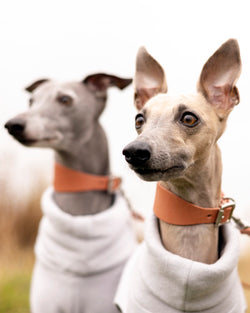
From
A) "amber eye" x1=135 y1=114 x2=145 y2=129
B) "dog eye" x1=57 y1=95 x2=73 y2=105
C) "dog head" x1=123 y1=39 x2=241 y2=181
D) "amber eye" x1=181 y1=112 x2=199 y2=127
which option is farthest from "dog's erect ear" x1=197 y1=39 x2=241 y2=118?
"dog eye" x1=57 y1=95 x2=73 y2=105

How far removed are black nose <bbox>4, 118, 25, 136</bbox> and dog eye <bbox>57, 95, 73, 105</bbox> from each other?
10.7 inches

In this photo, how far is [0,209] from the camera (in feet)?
12.5

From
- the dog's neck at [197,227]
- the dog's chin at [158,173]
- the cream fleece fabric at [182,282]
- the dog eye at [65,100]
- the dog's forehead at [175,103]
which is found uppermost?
the dog's forehead at [175,103]

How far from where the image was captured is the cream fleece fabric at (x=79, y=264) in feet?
6.91

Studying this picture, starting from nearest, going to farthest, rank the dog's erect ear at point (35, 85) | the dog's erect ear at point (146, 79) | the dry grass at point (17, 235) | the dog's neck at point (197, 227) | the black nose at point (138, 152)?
the black nose at point (138, 152)
the dog's neck at point (197, 227)
the dog's erect ear at point (146, 79)
the dog's erect ear at point (35, 85)
the dry grass at point (17, 235)

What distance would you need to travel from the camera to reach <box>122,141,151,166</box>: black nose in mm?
1261

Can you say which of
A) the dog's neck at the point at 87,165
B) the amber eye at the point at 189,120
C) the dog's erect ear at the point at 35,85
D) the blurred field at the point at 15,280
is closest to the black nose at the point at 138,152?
the amber eye at the point at 189,120

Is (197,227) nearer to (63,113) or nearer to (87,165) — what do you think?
(87,165)

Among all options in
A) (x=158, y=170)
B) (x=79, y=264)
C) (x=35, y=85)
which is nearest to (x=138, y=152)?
(x=158, y=170)

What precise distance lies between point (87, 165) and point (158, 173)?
41.5 inches

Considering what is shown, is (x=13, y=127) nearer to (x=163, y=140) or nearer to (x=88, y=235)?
(x=88, y=235)

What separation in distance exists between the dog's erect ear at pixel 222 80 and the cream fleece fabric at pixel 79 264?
95cm

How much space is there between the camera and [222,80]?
5.11 ft

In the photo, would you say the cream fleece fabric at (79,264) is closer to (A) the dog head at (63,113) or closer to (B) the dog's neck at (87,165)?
(B) the dog's neck at (87,165)
